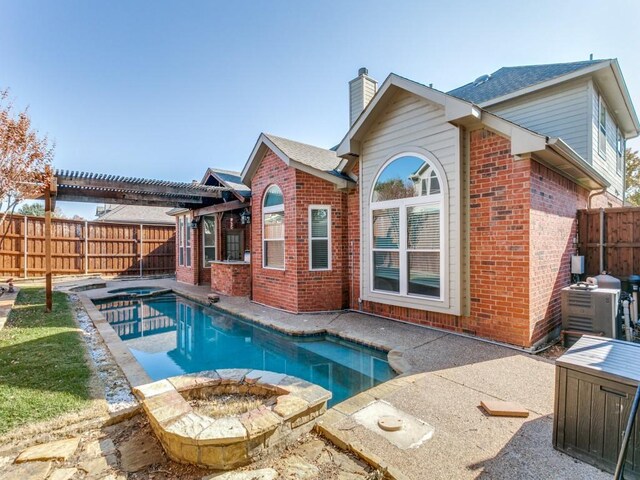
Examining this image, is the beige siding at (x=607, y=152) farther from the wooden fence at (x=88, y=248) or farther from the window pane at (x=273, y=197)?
the wooden fence at (x=88, y=248)

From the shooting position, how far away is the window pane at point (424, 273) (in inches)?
250

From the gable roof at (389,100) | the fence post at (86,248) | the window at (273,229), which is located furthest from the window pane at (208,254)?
the gable roof at (389,100)

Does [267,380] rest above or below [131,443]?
above

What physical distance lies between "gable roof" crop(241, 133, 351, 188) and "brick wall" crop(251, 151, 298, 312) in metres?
0.24

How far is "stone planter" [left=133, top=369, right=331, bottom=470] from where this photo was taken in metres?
2.58

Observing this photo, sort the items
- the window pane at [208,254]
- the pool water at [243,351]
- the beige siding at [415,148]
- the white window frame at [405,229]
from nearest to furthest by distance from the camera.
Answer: the pool water at [243,351]
the beige siding at [415,148]
the white window frame at [405,229]
the window pane at [208,254]

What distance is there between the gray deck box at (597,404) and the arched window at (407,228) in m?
3.58

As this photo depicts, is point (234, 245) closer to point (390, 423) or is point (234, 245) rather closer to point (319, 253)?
point (319, 253)

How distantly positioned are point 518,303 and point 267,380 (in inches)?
171

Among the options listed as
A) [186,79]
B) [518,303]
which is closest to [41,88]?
[186,79]

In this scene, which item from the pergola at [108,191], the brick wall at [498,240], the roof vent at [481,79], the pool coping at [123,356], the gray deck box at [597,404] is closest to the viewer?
the gray deck box at [597,404]

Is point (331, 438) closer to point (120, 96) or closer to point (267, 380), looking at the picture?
point (267, 380)

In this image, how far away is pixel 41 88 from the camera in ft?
32.5

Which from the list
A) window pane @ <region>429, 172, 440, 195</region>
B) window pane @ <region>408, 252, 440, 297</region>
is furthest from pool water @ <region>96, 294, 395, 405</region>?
window pane @ <region>429, 172, 440, 195</region>
